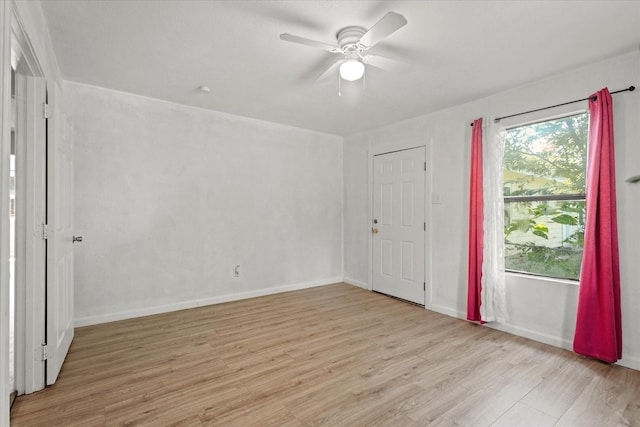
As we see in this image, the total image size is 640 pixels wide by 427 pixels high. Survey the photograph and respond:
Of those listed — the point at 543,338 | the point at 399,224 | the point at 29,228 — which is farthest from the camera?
the point at 399,224

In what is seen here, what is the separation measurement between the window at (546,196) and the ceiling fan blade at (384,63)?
1.48 m

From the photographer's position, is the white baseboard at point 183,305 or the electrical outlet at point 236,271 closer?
the white baseboard at point 183,305

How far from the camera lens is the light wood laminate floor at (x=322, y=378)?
196 centimetres

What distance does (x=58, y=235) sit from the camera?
92.4 inches

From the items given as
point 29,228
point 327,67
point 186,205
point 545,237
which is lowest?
point 545,237

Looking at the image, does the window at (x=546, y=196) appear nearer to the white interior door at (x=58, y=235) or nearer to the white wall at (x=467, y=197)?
the white wall at (x=467, y=197)

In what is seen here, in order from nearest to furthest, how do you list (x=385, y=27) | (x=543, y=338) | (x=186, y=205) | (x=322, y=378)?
(x=385, y=27) < (x=322, y=378) < (x=543, y=338) < (x=186, y=205)

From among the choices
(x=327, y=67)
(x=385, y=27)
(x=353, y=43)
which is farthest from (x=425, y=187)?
(x=385, y=27)

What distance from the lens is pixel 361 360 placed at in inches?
105

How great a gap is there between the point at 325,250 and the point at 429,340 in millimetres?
2430

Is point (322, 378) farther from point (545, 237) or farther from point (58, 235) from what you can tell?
point (545, 237)

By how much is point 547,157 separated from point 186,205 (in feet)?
12.8

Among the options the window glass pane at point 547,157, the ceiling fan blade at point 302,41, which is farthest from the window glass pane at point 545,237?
the ceiling fan blade at point 302,41

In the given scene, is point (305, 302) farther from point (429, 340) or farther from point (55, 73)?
point (55, 73)
